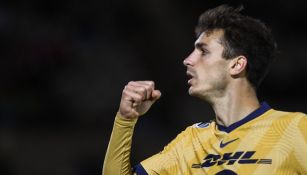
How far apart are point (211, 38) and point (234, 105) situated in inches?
17.9

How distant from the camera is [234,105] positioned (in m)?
3.60

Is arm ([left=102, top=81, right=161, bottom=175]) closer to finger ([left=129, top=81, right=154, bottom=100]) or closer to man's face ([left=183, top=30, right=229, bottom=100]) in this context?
finger ([left=129, top=81, right=154, bottom=100])

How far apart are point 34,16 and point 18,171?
222cm

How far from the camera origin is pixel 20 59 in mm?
7789

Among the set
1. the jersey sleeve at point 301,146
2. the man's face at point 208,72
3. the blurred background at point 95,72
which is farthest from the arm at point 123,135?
the blurred background at point 95,72

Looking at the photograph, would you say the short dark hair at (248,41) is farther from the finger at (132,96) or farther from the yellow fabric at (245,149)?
the finger at (132,96)

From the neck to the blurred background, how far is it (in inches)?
142

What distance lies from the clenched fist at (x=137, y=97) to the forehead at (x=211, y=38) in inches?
23.0

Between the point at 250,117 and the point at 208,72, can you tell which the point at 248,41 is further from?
the point at 250,117

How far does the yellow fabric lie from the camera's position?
317 centimetres

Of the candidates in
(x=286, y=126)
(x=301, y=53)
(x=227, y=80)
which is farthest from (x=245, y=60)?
(x=301, y=53)

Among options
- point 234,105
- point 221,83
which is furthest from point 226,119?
point 221,83

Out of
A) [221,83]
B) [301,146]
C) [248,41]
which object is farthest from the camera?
[248,41]

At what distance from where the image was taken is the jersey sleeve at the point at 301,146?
121 inches
